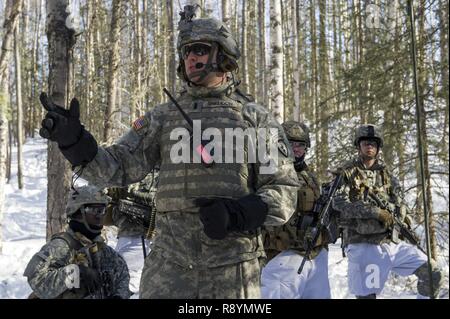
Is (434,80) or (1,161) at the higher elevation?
(434,80)

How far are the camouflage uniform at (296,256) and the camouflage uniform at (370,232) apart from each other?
0.40 meters

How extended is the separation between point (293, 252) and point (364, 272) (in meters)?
0.90

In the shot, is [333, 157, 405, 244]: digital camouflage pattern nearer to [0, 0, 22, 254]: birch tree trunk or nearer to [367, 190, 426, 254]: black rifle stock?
[367, 190, 426, 254]: black rifle stock

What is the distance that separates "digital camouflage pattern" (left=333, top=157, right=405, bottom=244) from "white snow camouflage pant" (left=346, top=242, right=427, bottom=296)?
90 mm

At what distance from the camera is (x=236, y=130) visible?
2844 mm

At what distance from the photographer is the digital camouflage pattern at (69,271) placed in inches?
168

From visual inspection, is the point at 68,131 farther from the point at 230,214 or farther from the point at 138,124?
the point at 230,214

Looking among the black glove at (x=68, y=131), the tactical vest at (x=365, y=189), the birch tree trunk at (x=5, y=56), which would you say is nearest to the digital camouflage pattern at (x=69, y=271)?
the black glove at (x=68, y=131)

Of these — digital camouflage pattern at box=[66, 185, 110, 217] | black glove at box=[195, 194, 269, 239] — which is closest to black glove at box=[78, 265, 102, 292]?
digital camouflage pattern at box=[66, 185, 110, 217]

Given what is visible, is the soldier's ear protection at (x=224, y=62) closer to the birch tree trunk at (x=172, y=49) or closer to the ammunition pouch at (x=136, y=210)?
the ammunition pouch at (x=136, y=210)

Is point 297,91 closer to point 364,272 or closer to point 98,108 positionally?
point 98,108

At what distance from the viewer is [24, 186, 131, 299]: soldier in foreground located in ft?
14.0
